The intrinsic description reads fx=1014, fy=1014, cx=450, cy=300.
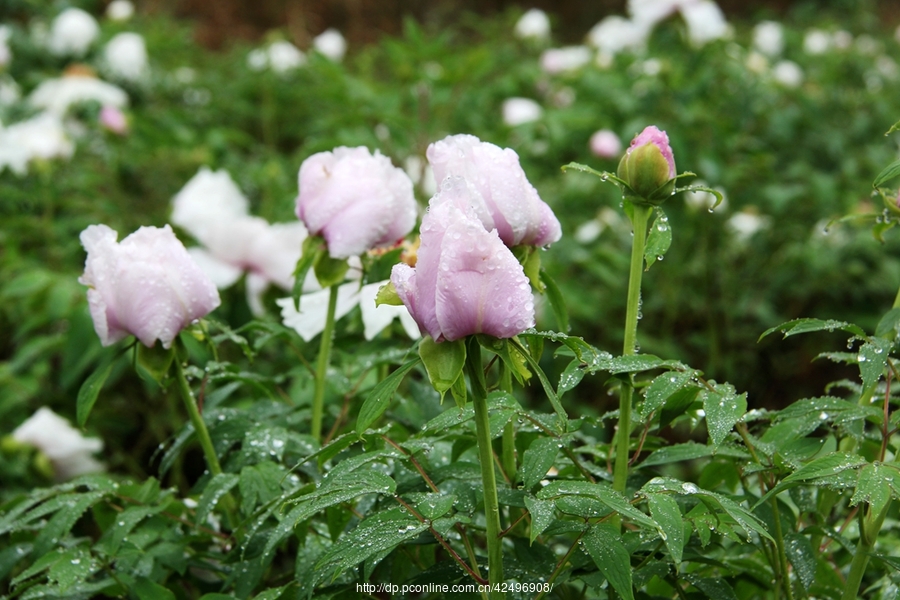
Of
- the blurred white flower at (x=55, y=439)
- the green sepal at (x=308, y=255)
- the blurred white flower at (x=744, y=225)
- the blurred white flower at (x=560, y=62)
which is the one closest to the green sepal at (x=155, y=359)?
the green sepal at (x=308, y=255)

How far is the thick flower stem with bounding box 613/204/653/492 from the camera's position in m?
0.74

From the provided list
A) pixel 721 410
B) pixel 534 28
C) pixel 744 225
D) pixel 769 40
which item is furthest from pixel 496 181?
pixel 769 40

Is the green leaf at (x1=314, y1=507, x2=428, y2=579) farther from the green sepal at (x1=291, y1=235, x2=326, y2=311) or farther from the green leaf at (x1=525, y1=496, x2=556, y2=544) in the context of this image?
the green sepal at (x1=291, y1=235, x2=326, y2=311)

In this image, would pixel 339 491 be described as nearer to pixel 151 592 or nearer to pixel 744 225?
pixel 151 592

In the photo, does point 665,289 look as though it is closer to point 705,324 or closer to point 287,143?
point 705,324

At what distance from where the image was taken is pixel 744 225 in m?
2.47

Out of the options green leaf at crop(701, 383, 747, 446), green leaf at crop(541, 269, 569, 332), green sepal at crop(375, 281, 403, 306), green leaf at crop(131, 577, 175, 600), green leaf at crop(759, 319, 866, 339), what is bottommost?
green leaf at crop(131, 577, 175, 600)

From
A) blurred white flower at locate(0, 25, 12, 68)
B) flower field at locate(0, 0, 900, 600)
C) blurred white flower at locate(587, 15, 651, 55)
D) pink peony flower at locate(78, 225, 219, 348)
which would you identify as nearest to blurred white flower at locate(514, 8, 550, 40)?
flower field at locate(0, 0, 900, 600)

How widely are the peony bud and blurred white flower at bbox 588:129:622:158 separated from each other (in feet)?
5.55

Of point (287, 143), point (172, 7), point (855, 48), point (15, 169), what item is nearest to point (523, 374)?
point (15, 169)

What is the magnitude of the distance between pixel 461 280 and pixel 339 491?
0.58 feet

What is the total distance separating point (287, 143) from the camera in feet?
11.3

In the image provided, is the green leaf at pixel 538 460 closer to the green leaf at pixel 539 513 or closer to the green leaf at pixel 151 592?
the green leaf at pixel 539 513

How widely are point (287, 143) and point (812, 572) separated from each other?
9.57 ft
